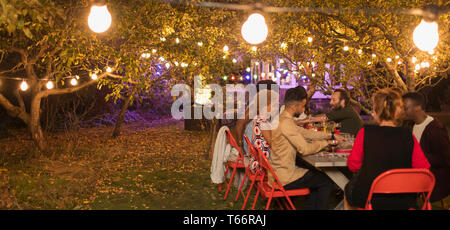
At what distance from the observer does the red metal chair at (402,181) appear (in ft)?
9.30

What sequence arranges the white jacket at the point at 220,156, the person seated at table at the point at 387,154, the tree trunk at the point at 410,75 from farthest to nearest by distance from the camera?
the tree trunk at the point at 410,75 < the white jacket at the point at 220,156 < the person seated at table at the point at 387,154

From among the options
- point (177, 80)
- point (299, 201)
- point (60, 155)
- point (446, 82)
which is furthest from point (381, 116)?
point (446, 82)

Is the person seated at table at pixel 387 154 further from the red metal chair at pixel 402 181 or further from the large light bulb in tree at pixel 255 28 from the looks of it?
the large light bulb in tree at pixel 255 28

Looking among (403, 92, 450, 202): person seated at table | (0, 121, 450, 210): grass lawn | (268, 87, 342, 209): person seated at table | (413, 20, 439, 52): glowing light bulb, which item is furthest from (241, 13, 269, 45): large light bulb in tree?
(0, 121, 450, 210): grass lawn

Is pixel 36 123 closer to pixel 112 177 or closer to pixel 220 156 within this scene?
pixel 112 177

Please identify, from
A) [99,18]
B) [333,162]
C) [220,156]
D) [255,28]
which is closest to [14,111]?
[220,156]

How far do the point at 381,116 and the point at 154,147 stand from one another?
7.66 m

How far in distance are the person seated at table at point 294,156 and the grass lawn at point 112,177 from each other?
1042mm

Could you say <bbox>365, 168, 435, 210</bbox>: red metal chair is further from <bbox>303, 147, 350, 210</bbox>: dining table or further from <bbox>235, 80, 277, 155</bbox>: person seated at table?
<bbox>235, 80, 277, 155</bbox>: person seated at table

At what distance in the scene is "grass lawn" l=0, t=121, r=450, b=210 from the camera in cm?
531

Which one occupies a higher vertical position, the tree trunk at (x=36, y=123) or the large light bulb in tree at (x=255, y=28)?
the large light bulb in tree at (x=255, y=28)

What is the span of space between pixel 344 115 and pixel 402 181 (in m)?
3.15

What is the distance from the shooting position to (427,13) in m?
3.44

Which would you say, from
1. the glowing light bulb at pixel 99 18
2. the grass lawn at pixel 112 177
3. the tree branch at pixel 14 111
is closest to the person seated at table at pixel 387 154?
the grass lawn at pixel 112 177
